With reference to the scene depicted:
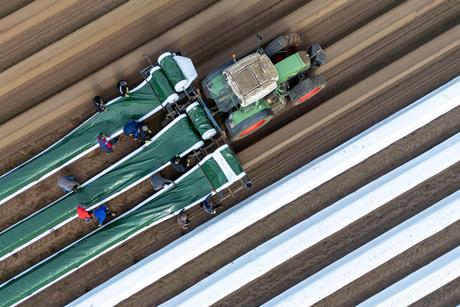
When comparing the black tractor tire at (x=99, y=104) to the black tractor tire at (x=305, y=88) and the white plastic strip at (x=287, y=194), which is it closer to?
the white plastic strip at (x=287, y=194)

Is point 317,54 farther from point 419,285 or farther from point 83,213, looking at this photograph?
point 83,213

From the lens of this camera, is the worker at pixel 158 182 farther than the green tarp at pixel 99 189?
Yes

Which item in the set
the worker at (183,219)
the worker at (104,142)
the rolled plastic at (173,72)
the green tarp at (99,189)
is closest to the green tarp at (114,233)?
the worker at (183,219)

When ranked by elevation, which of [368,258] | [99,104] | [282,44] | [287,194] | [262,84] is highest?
[99,104]

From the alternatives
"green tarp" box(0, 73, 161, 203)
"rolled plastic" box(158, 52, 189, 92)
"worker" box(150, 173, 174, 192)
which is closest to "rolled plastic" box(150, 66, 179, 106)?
"rolled plastic" box(158, 52, 189, 92)

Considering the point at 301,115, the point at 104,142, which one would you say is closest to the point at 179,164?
the point at 104,142
